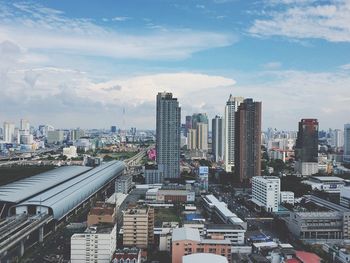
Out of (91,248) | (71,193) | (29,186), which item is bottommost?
(91,248)

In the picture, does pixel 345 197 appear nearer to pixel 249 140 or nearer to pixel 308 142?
pixel 249 140

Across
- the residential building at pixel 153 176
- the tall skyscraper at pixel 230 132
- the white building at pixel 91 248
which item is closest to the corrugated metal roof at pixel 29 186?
the white building at pixel 91 248

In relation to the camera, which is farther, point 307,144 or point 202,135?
point 202,135

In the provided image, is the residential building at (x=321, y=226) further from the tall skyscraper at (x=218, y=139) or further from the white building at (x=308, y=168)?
the tall skyscraper at (x=218, y=139)

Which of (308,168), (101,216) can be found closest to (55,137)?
(308,168)

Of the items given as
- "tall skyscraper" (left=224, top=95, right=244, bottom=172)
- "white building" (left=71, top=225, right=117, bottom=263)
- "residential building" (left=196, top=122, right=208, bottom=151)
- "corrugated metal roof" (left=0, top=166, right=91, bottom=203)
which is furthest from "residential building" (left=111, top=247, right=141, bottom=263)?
"residential building" (left=196, top=122, right=208, bottom=151)

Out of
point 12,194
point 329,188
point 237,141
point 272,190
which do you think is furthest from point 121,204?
point 329,188

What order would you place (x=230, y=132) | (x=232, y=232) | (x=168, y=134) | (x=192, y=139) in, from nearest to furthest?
(x=232, y=232) < (x=168, y=134) < (x=230, y=132) < (x=192, y=139)
